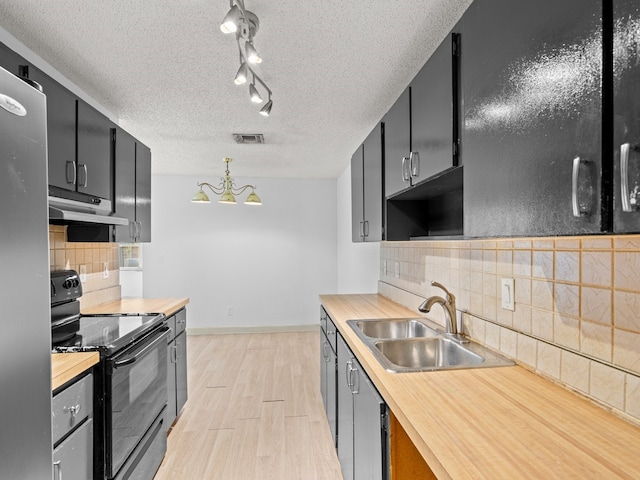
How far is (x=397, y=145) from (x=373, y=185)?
1.99 ft

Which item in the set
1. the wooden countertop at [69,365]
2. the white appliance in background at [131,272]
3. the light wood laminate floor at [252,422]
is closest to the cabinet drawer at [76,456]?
the wooden countertop at [69,365]

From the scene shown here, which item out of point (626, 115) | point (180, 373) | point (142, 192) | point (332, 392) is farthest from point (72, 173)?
point (626, 115)

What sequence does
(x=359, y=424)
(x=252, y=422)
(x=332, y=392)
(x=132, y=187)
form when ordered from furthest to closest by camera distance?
1. (x=252, y=422)
2. (x=132, y=187)
3. (x=332, y=392)
4. (x=359, y=424)

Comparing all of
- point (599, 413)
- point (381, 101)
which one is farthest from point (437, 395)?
point (381, 101)

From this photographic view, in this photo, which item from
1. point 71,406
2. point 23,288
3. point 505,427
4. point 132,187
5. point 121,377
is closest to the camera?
point 23,288

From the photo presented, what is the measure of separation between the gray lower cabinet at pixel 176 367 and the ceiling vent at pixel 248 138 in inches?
64.8

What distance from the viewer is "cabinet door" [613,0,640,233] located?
62cm

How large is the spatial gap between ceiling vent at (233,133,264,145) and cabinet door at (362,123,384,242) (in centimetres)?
111

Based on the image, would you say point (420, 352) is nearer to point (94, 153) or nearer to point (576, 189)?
point (576, 189)

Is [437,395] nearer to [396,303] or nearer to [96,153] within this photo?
[396,303]

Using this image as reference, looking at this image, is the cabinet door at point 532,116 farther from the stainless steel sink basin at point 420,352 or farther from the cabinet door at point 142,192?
the cabinet door at point 142,192

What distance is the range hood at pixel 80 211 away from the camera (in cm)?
166

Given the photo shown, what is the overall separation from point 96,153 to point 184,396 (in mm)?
2009

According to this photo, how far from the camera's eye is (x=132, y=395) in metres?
1.91
